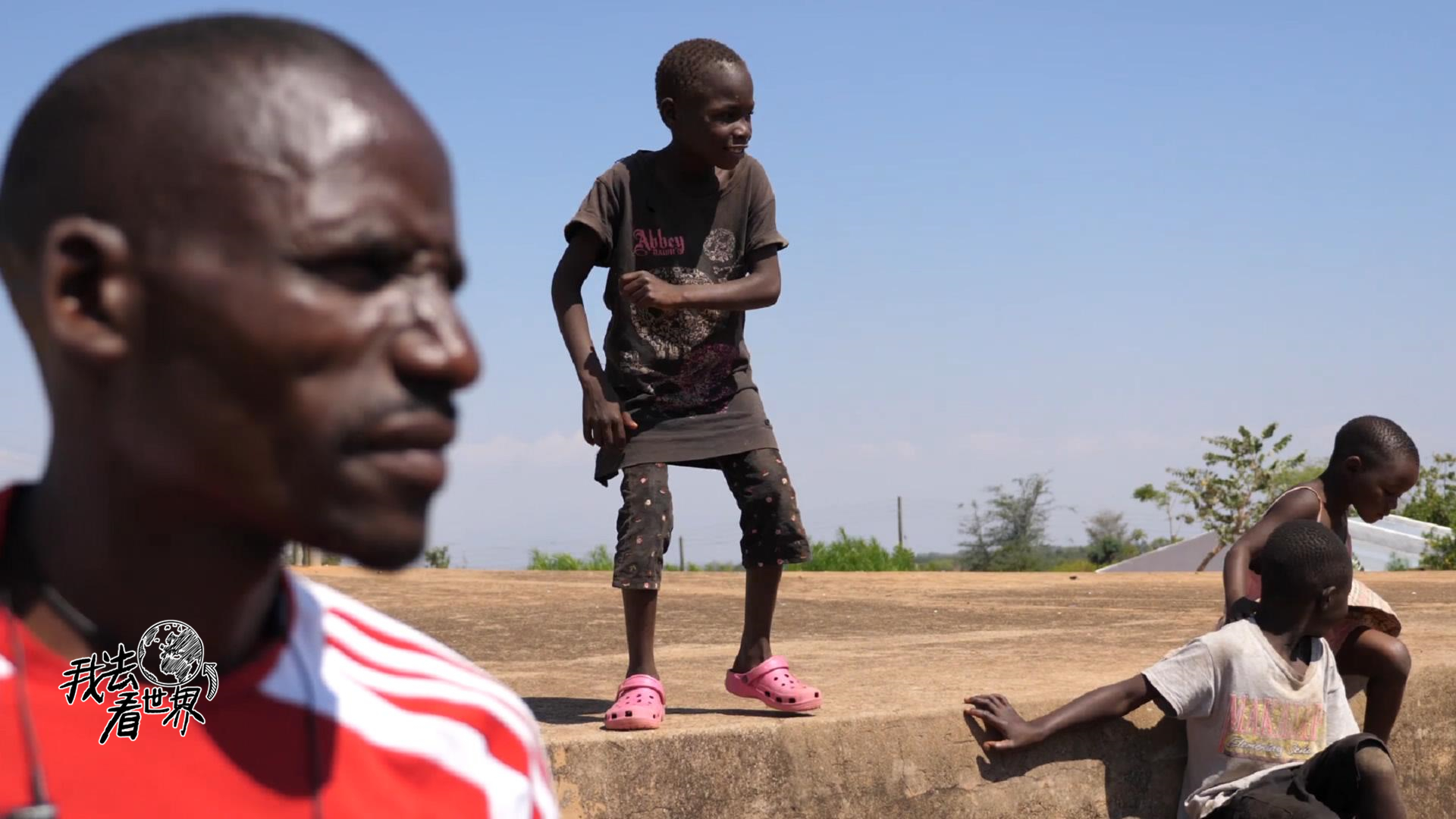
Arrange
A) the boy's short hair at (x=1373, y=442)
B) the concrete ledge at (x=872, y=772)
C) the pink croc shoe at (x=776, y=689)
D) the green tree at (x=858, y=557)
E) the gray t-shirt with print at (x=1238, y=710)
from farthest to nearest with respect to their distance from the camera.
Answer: the green tree at (x=858, y=557)
the boy's short hair at (x=1373, y=442)
the gray t-shirt with print at (x=1238, y=710)
the pink croc shoe at (x=776, y=689)
the concrete ledge at (x=872, y=772)

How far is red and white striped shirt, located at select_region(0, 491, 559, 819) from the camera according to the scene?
79cm

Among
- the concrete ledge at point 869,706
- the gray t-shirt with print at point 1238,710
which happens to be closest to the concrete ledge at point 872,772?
the concrete ledge at point 869,706

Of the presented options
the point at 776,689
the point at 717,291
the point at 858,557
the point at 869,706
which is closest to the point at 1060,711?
the point at 869,706

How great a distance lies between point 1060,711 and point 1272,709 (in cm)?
64

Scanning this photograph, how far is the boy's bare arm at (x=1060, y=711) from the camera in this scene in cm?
358

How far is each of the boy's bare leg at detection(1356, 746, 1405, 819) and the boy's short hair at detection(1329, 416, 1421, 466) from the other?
3.90 feet

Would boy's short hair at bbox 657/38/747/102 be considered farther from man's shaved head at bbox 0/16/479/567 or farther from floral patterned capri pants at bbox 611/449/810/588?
man's shaved head at bbox 0/16/479/567

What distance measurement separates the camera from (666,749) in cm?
319

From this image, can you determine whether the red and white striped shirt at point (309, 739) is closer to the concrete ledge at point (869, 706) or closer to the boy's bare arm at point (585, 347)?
the concrete ledge at point (869, 706)

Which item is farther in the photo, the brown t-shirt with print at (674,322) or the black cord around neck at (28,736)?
the brown t-shirt with print at (674,322)

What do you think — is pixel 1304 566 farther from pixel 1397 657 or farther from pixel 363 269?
pixel 363 269

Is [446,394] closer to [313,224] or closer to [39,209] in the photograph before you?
[313,224]

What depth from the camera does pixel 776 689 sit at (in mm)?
3494

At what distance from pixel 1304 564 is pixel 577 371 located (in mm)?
2048
